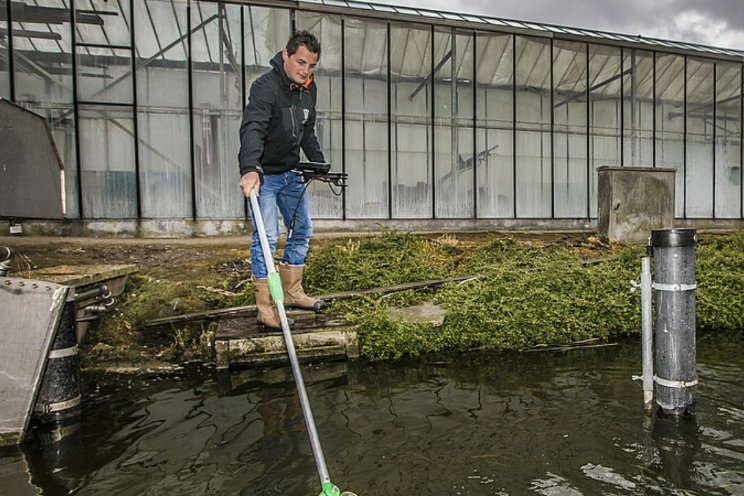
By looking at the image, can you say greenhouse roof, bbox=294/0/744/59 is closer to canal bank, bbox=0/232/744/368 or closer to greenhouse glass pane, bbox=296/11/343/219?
greenhouse glass pane, bbox=296/11/343/219

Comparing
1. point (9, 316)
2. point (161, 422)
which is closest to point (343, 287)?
point (161, 422)

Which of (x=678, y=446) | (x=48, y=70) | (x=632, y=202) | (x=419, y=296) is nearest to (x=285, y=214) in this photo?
(x=419, y=296)

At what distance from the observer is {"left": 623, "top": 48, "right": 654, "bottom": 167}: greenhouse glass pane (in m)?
13.7

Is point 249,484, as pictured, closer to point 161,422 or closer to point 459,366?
point 161,422

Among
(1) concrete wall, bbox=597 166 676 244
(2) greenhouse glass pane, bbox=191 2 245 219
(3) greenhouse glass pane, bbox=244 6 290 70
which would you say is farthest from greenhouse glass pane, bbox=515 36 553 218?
(2) greenhouse glass pane, bbox=191 2 245 219

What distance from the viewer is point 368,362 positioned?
171 inches

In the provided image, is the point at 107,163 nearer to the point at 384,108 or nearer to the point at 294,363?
the point at 384,108

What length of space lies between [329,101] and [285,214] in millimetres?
7765

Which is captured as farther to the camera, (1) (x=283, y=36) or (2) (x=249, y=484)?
(1) (x=283, y=36)

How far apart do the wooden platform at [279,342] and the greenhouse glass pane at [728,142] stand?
14.7 meters

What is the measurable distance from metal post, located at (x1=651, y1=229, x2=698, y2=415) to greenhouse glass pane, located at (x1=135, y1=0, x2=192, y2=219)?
31.5 ft

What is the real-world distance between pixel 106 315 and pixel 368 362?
9.01 ft

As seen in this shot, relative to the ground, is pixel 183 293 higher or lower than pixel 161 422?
higher

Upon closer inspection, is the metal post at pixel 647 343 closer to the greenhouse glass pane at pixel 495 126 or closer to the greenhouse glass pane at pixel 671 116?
the greenhouse glass pane at pixel 495 126
